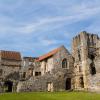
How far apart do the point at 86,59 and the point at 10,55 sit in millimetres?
25968

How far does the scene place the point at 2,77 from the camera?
5853 cm

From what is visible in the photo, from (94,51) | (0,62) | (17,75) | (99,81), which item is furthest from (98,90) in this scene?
(0,62)

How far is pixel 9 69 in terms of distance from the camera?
2424 inches

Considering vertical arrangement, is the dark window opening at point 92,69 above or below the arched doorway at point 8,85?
above

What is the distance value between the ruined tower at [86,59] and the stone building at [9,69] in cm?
1722

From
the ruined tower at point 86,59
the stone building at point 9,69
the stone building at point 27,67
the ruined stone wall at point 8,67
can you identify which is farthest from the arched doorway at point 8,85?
the ruined tower at point 86,59

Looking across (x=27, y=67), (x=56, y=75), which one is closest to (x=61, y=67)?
(x=56, y=75)

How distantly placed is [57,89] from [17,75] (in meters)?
15.1

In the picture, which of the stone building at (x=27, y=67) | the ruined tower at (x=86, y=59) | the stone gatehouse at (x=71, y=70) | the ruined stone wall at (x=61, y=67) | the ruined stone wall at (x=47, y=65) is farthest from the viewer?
the stone building at (x=27, y=67)

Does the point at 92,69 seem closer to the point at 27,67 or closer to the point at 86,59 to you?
the point at 86,59

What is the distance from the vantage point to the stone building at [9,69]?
189ft

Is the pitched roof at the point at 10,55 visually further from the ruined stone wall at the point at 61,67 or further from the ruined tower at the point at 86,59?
the ruined tower at the point at 86,59

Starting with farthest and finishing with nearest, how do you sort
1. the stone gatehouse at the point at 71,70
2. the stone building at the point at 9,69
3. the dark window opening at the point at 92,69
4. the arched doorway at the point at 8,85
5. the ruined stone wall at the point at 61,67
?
the arched doorway at the point at 8,85 → the stone building at the point at 9,69 → the ruined stone wall at the point at 61,67 → the dark window opening at the point at 92,69 → the stone gatehouse at the point at 71,70

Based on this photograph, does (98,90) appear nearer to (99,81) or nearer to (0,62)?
(99,81)
